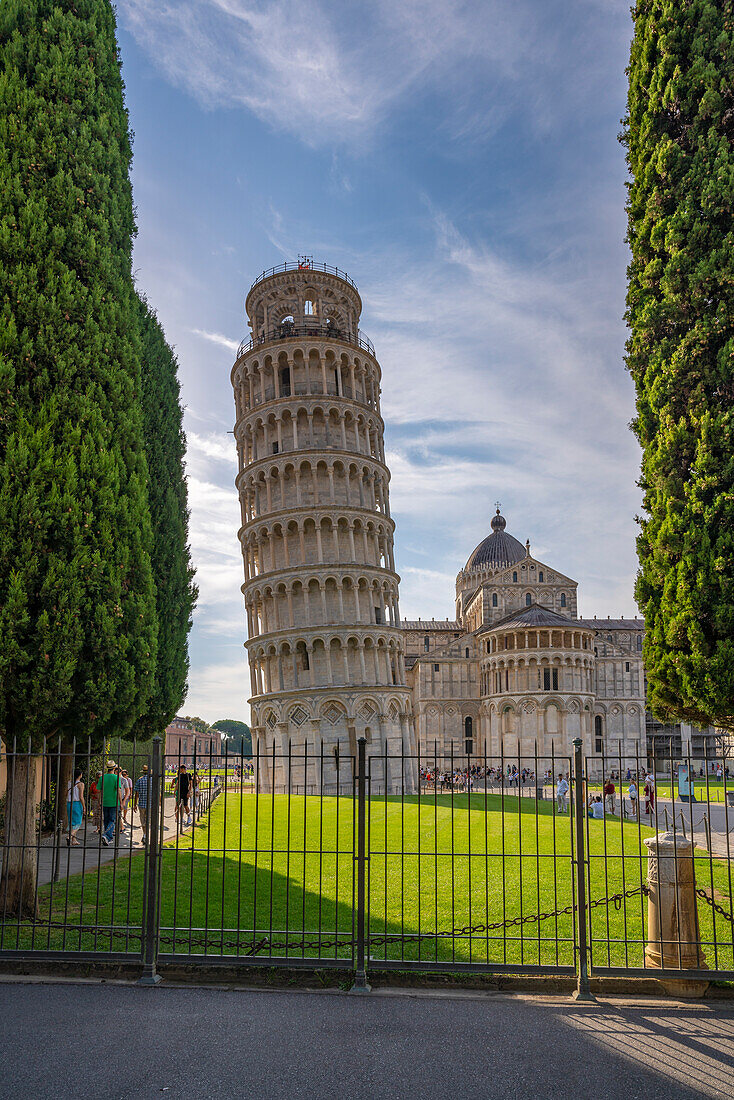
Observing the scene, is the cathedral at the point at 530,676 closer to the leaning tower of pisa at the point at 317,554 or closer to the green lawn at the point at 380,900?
the leaning tower of pisa at the point at 317,554

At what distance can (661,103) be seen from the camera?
1001 cm

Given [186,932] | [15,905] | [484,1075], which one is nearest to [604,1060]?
[484,1075]

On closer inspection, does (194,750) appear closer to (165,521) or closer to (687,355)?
(687,355)

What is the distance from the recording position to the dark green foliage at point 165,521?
16.4 metres

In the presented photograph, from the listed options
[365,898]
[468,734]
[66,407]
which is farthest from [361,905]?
[468,734]

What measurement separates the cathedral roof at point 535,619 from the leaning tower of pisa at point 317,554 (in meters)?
16.4

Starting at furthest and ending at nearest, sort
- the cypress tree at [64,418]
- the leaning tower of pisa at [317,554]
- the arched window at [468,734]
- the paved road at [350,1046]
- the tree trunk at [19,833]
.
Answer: the arched window at [468,734] < the leaning tower of pisa at [317,554] < the cypress tree at [64,418] < the tree trunk at [19,833] < the paved road at [350,1046]

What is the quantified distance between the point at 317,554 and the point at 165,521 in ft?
85.9

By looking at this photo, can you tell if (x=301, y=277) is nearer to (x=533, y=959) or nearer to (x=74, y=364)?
(x=74, y=364)

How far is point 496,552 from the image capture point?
7831 centimetres

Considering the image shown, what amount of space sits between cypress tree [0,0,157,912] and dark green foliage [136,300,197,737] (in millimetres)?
4617

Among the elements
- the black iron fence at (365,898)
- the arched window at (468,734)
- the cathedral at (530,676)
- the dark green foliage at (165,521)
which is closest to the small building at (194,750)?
the black iron fence at (365,898)

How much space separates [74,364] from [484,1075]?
9469 millimetres

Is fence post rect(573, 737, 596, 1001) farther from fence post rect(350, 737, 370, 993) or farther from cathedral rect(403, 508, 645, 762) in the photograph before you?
cathedral rect(403, 508, 645, 762)
